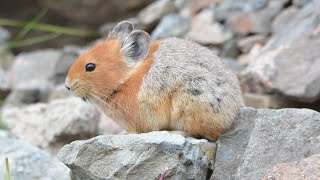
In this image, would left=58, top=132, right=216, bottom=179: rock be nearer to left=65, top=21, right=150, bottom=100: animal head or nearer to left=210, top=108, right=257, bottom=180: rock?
left=210, top=108, right=257, bottom=180: rock

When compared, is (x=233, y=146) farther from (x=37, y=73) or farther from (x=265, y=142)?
(x=37, y=73)

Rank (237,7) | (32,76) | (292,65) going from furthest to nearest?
(32,76) → (237,7) → (292,65)

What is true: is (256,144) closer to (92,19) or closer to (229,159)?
(229,159)

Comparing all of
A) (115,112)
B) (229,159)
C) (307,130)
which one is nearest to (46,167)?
(115,112)

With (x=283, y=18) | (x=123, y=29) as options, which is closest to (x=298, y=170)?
A: (x=123, y=29)

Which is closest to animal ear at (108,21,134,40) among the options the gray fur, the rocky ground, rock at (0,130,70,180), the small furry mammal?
the small furry mammal
